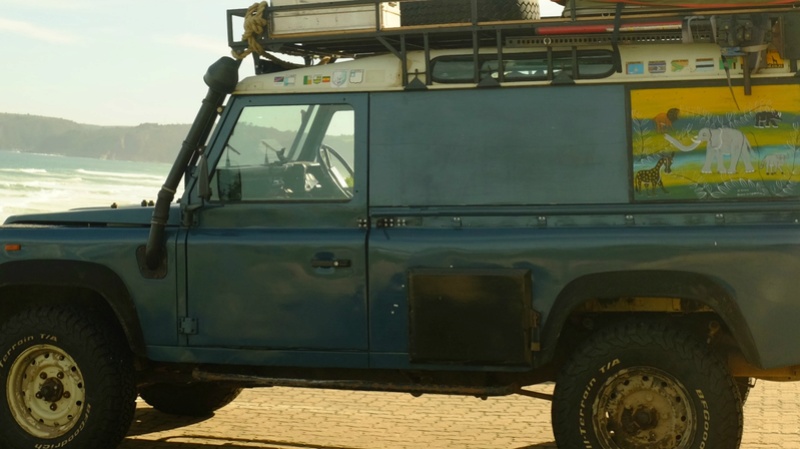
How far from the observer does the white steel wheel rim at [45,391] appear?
745 centimetres

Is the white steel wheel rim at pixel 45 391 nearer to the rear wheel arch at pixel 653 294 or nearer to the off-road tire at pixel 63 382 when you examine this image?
the off-road tire at pixel 63 382

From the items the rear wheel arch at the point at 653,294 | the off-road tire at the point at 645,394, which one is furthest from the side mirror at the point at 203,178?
the off-road tire at the point at 645,394

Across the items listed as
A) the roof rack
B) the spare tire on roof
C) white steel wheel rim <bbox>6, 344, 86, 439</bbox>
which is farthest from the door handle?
white steel wheel rim <bbox>6, 344, 86, 439</bbox>

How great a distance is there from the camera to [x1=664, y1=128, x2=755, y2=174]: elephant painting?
657 centimetres

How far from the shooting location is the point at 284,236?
23.2 feet

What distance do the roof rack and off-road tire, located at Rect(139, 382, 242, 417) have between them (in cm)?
262

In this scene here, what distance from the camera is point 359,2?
→ 23.2ft

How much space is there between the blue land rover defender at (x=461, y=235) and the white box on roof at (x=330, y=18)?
12 mm

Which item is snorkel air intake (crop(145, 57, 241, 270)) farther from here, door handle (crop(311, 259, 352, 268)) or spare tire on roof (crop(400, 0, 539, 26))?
spare tire on roof (crop(400, 0, 539, 26))

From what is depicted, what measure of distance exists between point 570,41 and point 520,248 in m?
1.15

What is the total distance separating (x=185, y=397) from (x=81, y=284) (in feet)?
6.47

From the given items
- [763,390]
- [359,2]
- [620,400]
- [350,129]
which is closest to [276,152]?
[350,129]

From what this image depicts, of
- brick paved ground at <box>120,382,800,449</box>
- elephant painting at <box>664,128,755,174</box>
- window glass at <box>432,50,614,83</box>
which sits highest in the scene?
window glass at <box>432,50,614,83</box>

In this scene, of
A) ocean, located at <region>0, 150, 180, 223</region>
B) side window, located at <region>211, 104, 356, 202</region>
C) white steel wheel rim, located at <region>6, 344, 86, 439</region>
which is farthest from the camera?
ocean, located at <region>0, 150, 180, 223</region>
